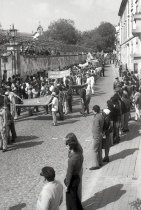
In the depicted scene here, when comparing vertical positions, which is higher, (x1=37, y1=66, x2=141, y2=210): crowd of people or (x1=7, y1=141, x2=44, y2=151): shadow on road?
(x1=37, y1=66, x2=141, y2=210): crowd of people

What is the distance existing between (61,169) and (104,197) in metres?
2.38

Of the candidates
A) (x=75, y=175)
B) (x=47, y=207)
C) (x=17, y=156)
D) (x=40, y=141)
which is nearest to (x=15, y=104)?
(x=40, y=141)

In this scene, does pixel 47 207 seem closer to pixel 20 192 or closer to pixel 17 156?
pixel 20 192

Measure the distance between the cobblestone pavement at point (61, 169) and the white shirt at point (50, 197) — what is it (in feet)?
3.59

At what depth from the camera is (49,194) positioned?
6.05 metres

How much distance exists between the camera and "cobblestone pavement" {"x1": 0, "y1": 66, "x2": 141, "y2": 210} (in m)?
8.69

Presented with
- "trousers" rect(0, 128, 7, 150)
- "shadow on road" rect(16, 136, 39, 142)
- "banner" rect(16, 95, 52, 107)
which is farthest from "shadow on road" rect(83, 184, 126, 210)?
"banner" rect(16, 95, 52, 107)

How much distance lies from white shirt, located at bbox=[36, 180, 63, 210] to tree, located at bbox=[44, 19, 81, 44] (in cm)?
8327

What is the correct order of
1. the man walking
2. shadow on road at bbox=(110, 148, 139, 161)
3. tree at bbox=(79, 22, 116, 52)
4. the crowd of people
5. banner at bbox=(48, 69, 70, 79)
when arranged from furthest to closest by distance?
tree at bbox=(79, 22, 116, 52)
banner at bbox=(48, 69, 70, 79)
shadow on road at bbox=(110, 148, 139, 161)
the man walking
the crowd of people

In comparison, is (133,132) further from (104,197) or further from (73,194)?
(73,194)

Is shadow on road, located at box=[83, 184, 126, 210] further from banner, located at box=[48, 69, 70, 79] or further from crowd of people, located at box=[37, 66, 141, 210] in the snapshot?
banner, located at box=[48, 69, 70, 79]

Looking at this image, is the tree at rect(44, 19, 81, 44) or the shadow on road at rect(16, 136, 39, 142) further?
the tree at rect(44, 19, 81, 44)

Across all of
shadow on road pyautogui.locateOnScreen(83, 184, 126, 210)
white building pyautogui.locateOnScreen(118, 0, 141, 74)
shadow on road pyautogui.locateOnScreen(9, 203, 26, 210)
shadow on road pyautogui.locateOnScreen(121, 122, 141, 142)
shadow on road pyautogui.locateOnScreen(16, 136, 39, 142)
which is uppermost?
white building pyautogui.locateOnScreen(118, 0, 141, 74)

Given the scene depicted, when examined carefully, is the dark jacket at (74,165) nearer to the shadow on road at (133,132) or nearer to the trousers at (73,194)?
the trousers at (73,194)
